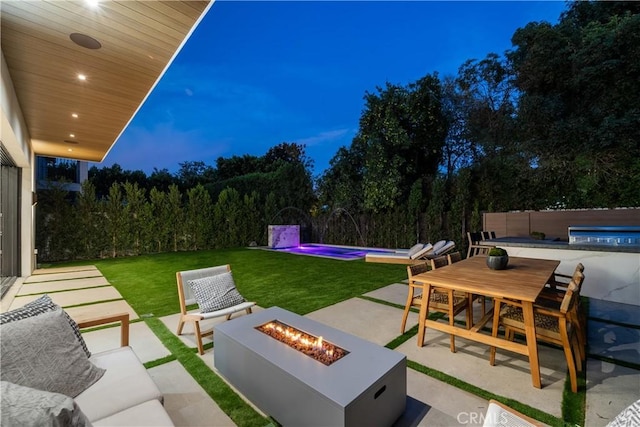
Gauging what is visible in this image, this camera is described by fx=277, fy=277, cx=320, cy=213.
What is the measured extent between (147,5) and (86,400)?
3.03m

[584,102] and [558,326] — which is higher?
[584,102]

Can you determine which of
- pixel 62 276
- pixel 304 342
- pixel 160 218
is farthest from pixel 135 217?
pixel 304 342

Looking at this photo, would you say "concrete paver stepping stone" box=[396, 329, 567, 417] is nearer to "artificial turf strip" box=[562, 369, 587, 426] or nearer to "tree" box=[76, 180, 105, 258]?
"artificial turf strip" box=[562, 369, 587, 426]

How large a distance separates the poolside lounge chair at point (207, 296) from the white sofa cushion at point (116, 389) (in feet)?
3.03

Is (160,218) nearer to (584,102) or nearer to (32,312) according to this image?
(32,312)

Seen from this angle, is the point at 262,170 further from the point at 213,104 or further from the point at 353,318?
the point at 213,104

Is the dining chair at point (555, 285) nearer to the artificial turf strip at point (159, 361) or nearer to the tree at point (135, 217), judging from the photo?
the artificial turf strip at point (159, 361)

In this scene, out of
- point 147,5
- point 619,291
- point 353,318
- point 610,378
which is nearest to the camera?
point 610,378

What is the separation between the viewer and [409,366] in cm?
247

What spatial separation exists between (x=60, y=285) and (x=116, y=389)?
562 centimetres

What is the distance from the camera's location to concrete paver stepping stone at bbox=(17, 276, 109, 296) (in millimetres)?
5086

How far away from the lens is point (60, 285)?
18.1ft

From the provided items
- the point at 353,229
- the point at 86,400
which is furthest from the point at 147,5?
the point at 353,229

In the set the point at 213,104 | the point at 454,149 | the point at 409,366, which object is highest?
the point at 213,104
